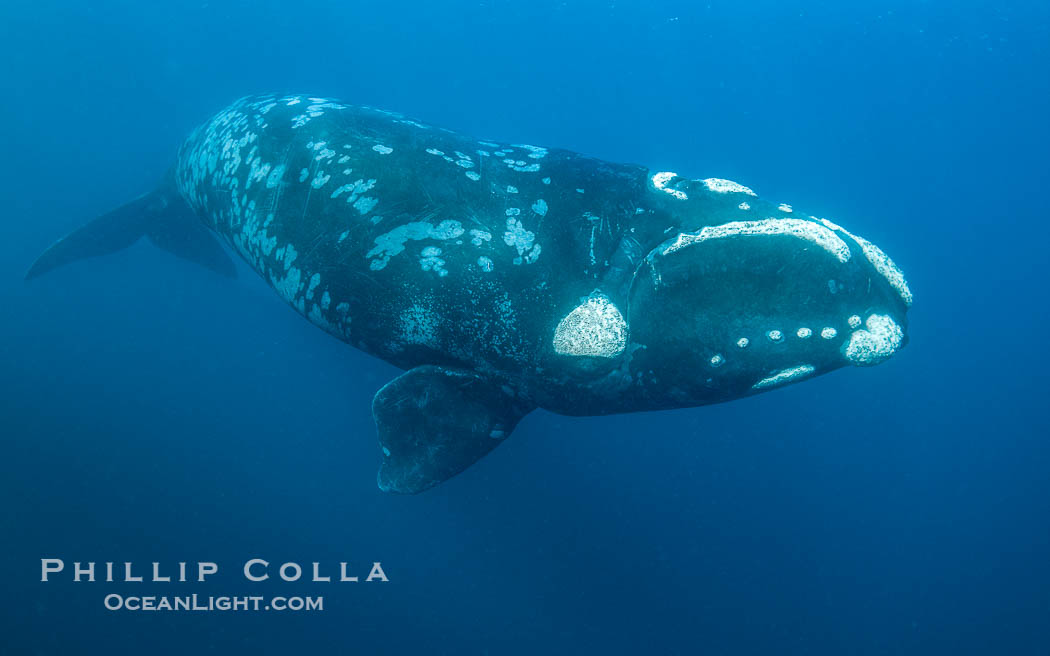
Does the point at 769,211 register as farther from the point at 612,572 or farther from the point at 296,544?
the point at 296,544

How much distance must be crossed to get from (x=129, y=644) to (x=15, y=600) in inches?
86.1

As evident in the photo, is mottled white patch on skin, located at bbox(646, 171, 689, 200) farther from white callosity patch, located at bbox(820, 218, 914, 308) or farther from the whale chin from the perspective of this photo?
white callosity patch, located at bbox(820, 218, 914, 308)

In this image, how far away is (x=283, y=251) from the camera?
5359mm

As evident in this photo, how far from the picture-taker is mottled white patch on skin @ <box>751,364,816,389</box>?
427cm

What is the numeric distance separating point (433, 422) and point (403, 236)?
1.75 meters

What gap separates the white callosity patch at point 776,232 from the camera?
416 centimetres

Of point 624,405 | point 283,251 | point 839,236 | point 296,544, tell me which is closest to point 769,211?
point 839,236

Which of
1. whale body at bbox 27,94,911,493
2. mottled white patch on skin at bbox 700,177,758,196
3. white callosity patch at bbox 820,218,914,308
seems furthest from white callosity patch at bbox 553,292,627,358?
white callosity patch at bbox 820,218,914,308

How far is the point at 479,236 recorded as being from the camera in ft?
15.5

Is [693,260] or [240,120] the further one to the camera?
[240,120]

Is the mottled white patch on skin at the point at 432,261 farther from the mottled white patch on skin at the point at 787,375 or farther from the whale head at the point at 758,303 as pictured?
the mottled white patch on skin at the point at 787,375

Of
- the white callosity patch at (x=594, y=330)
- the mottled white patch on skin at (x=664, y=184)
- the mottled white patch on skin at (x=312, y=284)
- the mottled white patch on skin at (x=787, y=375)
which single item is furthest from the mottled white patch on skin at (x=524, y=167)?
the mottled white patch on skin at (x=787, y=375)

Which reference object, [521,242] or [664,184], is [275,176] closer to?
[521,242]

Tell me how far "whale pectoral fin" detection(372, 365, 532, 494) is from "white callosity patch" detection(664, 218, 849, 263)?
7.12ft
